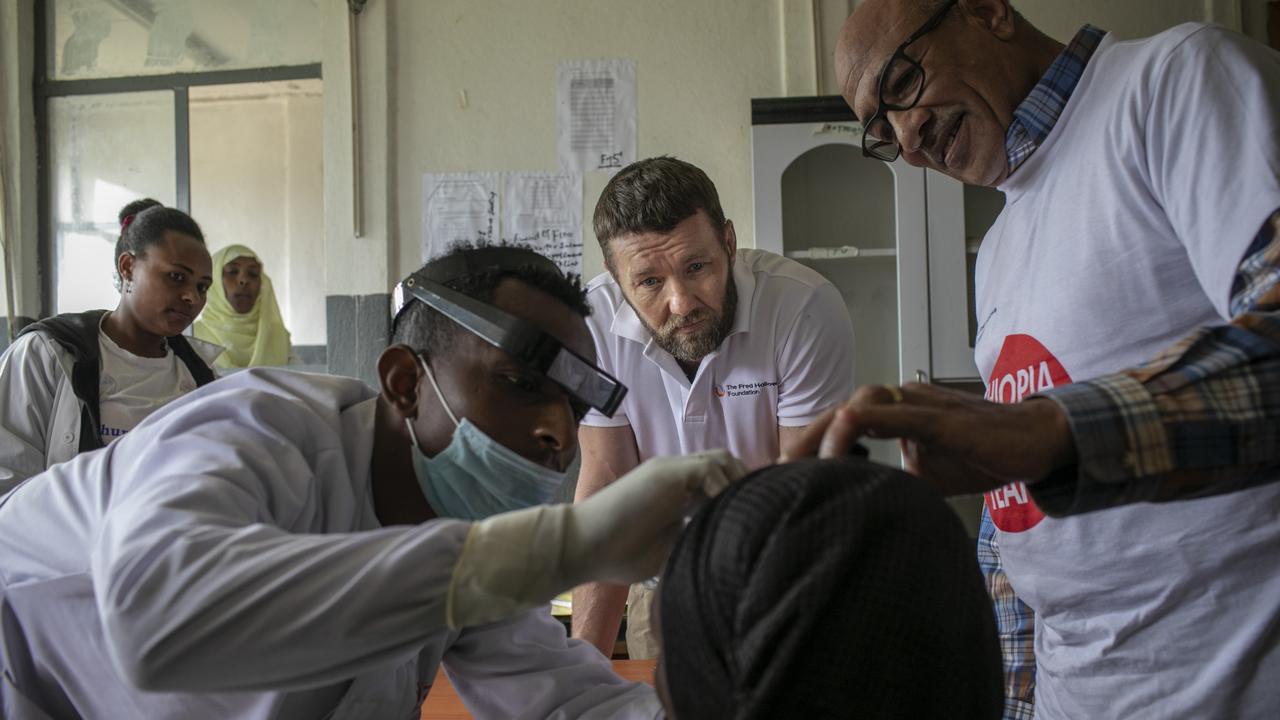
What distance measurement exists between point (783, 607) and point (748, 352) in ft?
4.69

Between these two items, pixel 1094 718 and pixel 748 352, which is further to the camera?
pixel 748 352

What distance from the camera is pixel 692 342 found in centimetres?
204

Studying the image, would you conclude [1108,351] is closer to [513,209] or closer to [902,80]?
[902,80]

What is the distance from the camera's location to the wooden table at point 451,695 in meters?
1.48

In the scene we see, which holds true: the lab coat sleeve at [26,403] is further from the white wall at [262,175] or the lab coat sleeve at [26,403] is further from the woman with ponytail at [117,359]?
the white wall at [262,175]

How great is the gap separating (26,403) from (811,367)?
226cm

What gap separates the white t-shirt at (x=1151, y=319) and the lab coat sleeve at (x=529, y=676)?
619mm

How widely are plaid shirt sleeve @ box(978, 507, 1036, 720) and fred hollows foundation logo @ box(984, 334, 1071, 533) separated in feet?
0.33

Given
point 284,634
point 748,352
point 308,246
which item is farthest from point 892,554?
point 308,246

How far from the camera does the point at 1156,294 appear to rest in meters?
1.05

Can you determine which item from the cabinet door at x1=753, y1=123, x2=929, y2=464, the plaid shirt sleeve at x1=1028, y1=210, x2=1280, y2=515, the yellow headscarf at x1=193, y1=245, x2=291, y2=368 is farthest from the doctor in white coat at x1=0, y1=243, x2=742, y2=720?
the yellow headscarf at x1=193, y1=245, x2=291, y2=368

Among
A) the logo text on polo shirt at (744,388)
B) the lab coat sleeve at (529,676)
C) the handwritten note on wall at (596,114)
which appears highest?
the handwritten note on wall at (596,114)

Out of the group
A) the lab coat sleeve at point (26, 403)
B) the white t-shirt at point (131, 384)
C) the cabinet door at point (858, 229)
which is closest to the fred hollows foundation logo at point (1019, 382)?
the cabinet door at point (858, 229)

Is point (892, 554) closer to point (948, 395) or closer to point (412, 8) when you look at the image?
point (948, 395)
